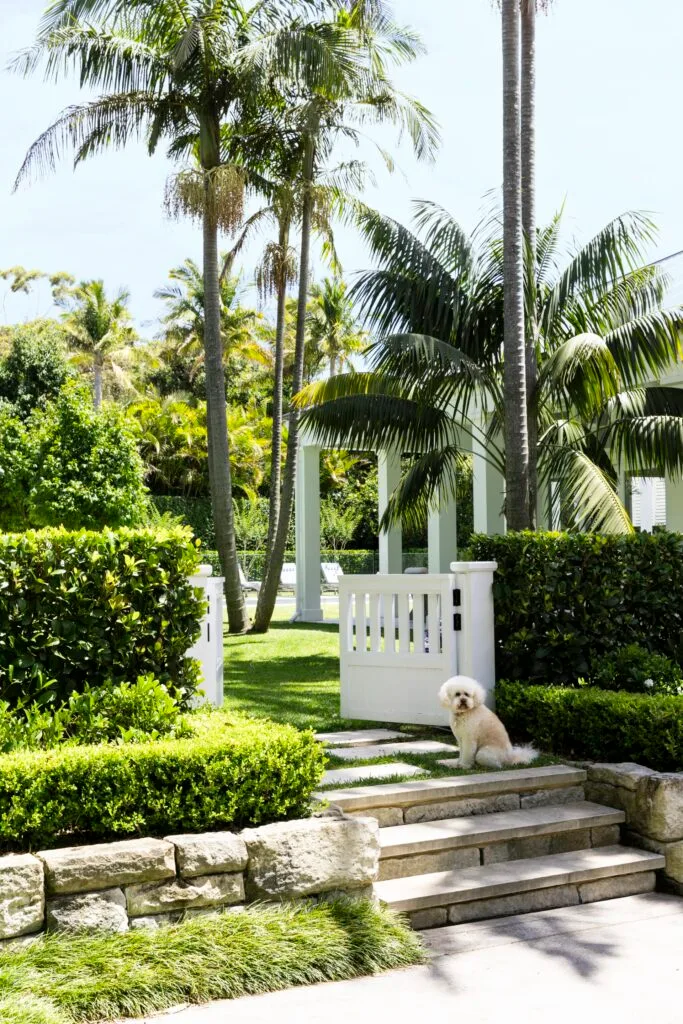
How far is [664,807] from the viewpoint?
5.20 meters

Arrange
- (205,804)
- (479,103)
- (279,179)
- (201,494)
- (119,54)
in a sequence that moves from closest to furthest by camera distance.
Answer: (205,804)
(119,54)
(279,179)
(479,103)
(201,494)

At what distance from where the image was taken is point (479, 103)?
1759cm

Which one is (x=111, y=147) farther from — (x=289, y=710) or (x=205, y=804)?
(x=205, y=804)

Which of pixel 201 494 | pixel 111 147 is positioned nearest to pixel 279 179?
pixel 111 147

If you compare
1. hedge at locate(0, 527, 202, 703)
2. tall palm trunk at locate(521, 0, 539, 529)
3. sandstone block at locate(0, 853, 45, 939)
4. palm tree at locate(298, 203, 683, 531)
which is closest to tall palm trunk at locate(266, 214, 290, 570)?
palm tree at locate(298, 203, 683, 531)

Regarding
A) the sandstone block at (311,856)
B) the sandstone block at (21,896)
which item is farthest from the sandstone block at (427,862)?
the sandstone block at (21,896)

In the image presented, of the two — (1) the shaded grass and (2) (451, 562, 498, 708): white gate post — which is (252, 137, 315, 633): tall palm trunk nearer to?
(2) (451, 562, 498, 708): white gate post

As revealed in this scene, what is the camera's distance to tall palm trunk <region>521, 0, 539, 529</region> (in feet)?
30.1

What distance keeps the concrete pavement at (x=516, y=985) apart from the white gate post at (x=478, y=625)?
7.44 ft

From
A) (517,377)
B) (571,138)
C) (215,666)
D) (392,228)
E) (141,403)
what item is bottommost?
(215,666)

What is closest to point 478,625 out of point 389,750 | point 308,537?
point 389,750

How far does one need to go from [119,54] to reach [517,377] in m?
8.79

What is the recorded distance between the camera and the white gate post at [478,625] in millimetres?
6824

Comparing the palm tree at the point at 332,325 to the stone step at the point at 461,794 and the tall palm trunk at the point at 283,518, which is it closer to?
the tall palm trunk at the point at 283,518
